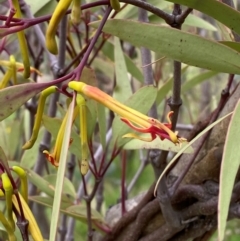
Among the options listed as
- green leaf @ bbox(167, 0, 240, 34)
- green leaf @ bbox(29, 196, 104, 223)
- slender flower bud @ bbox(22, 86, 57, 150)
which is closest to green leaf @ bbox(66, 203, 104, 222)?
green leaf @ bbox(29, 196, 104, 223)

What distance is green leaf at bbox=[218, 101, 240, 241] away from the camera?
0.27 m

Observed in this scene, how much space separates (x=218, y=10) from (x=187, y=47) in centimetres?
3

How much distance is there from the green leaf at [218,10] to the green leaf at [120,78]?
24 cm

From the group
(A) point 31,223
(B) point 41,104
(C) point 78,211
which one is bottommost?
(C) point 78,211

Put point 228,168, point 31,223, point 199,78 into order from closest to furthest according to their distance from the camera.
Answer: point 228,168 → point 31,223 → point 199,78

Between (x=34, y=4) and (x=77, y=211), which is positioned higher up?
(x=34, y=4)

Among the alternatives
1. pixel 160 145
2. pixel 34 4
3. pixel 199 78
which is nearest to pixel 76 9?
pixel 160 145

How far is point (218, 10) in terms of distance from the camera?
0.34m

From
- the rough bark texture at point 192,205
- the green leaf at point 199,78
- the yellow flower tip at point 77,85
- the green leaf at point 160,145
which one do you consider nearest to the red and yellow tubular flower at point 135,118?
the yellow flower tip at point 77,85

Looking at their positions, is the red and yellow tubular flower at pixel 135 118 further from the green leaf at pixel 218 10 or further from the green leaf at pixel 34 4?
the green leaf at pixel 34 4

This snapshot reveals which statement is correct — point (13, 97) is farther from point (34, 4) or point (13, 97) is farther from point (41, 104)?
point (34, 4)

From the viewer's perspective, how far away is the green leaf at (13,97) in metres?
0.32

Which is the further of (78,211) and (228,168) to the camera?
(78,211)

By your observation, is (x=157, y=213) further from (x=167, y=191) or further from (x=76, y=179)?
(x=76, y=179)
